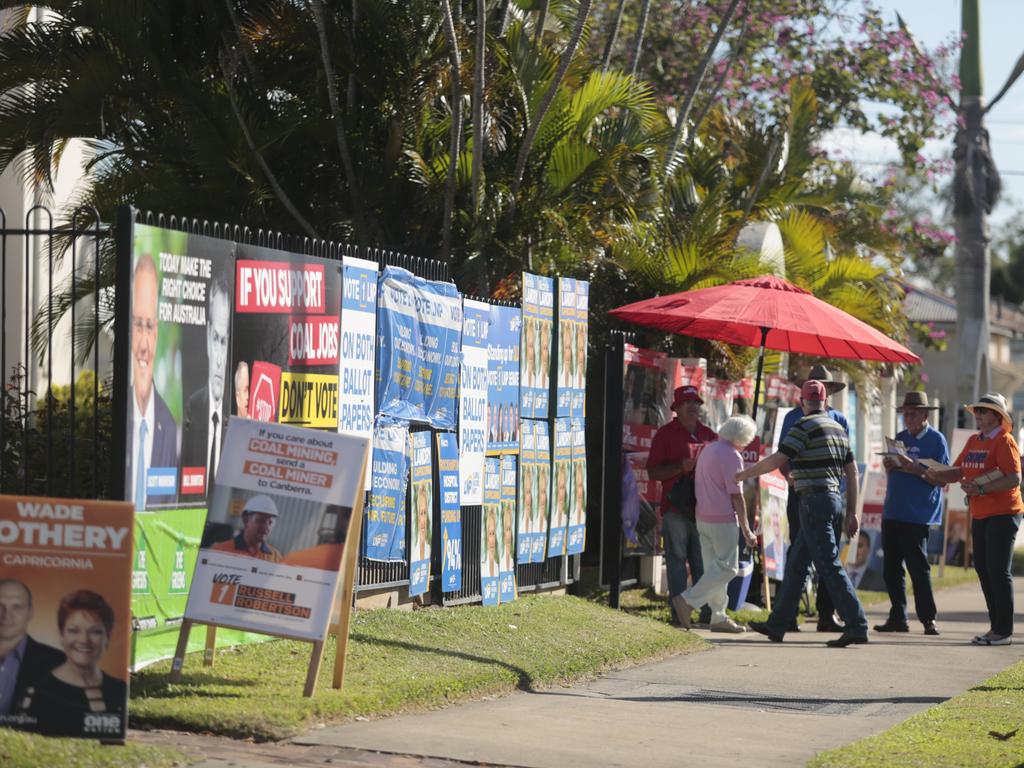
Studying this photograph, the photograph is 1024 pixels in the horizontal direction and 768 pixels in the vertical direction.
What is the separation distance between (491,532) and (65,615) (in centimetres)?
553

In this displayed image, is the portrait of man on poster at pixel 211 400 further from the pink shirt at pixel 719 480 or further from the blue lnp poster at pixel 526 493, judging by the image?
the pink shirt at pixel 719 480

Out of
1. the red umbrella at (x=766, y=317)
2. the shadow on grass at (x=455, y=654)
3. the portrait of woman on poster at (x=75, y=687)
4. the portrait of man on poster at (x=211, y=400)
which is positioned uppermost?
the red umbrella at (x=766, y=317)

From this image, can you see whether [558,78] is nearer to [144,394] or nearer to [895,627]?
[895,627]

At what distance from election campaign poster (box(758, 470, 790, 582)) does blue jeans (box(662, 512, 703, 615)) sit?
1.50m

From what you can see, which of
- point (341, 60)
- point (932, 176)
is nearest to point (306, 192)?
point (341, 60)

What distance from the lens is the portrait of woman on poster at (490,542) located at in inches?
450

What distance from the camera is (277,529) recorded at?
7.58 m

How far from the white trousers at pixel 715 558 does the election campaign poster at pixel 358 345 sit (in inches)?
132

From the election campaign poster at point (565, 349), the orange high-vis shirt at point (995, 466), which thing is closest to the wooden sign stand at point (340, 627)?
the election campaign poster at point (565, 349)

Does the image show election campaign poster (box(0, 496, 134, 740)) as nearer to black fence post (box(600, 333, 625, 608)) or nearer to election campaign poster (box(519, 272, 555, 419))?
election campaign poster (box(519, 272, 555, 419))

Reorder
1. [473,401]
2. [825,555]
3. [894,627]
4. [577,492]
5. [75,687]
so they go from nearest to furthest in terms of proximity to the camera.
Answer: [75,687] < [473,401] < [825,555] < [577,492] < [894,627]

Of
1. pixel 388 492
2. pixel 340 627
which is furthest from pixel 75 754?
pixel 388 492

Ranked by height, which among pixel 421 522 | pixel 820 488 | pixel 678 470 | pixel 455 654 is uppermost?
pixel 678 470

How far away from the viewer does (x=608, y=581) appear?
513 inches
